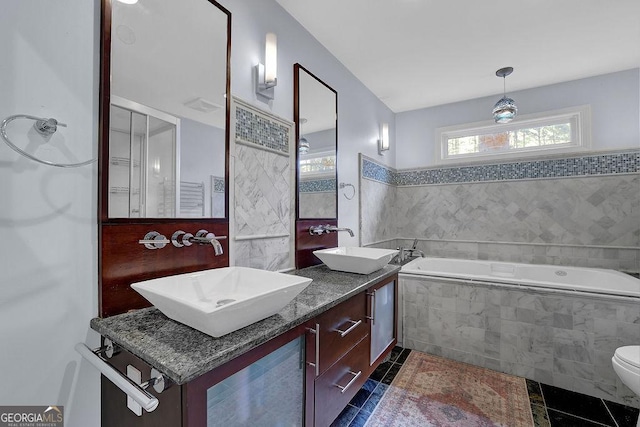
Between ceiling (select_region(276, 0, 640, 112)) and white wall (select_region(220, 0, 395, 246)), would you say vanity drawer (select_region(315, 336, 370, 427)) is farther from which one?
ceiling (select_region(276, 0, 640, 112))

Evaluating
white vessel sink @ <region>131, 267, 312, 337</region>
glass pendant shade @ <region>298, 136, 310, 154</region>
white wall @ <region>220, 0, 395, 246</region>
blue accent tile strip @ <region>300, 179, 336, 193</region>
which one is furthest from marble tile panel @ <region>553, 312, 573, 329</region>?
glass pendant shade @ <region>298, 136, 310, 154</region>

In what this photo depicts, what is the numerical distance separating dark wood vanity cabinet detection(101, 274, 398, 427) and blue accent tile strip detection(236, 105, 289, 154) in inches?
42.6

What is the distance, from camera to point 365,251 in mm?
2350

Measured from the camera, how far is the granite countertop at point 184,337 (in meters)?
0.79

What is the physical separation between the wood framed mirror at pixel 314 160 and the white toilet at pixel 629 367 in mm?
1813

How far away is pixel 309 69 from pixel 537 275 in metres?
3.04

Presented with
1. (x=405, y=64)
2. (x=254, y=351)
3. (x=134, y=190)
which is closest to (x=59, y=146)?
(x=134, y=190)

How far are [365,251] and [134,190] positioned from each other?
1674 mm

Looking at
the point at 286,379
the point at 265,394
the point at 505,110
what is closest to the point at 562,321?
the point at 505,110

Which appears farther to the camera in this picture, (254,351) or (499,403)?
(499,403)

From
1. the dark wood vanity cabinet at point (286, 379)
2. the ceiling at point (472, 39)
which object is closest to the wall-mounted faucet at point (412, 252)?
the dark wood vanity cabinet at point (286, 379)

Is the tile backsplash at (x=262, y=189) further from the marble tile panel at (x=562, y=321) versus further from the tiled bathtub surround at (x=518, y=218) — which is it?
the marble tile panel at (x=562, y=321)

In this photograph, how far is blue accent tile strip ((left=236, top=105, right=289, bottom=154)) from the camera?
5.50 feet

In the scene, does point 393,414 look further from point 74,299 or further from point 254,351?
point 74,299
